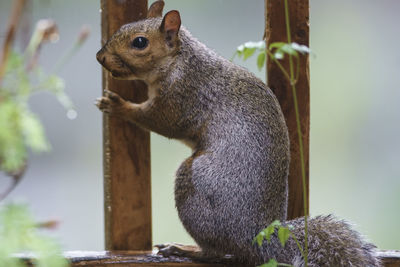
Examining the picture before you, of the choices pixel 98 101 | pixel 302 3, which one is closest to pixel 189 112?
pixel 98 101

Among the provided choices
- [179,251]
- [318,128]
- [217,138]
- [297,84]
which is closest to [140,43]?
[217,138]

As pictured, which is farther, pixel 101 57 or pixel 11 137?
pixel 101 57

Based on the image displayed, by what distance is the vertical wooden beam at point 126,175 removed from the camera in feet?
7.00

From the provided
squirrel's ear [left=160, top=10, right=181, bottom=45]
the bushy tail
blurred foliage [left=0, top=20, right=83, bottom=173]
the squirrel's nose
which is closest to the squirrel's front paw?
the squirrel's nose

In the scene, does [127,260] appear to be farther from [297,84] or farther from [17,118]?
[17,118]

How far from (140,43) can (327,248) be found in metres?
0.94

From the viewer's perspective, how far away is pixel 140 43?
2.02m

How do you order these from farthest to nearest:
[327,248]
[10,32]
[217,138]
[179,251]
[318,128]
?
[318,128] < [179,251] < [217,138] < [327,248] < [10,32]

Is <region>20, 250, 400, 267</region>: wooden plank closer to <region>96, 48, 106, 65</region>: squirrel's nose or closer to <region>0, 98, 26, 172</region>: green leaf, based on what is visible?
<region>96, 48, 106, 65</region>: squirrel's nose

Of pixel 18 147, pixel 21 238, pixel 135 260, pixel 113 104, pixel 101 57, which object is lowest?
pixel 135 260

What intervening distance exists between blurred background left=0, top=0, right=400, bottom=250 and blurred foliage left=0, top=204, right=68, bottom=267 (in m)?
1.88

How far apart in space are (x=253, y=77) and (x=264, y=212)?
1.61ft

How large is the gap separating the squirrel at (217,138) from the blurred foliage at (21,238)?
48.4 inches

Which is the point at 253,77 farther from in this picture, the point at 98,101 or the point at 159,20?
the point at 98,101
